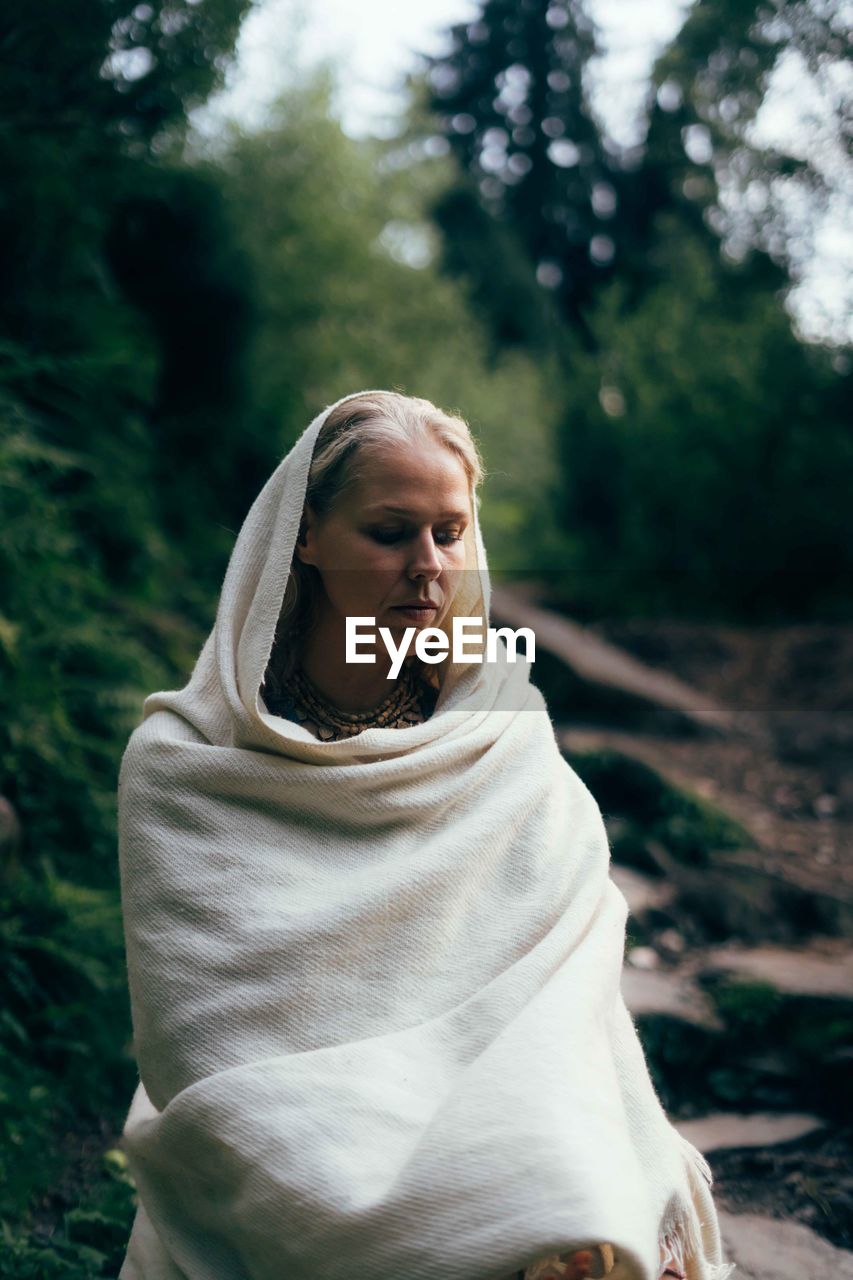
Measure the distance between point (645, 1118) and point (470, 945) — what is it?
42 centimetres

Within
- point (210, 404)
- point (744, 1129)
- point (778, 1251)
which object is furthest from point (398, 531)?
point (210, 404)

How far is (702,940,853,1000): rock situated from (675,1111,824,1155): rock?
1.64 feet

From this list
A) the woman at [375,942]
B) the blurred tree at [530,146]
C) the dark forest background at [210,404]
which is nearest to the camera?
the woman at [375,942]

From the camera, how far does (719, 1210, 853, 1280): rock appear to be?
282 centimetres

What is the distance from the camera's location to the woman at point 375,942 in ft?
5.61

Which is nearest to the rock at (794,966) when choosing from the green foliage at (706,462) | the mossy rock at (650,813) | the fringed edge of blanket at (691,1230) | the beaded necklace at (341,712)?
the mossy rock at (650,813)

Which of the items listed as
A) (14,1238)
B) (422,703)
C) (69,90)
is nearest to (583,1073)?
(422,703)

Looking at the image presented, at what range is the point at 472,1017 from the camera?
1946mm

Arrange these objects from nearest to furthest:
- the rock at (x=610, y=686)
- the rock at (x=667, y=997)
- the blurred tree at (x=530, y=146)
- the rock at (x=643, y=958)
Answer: the rock at (x=667, y=997)
the rock at (x=643, y=958)
the rock at (x=610, y=686)
the blurred tree at (x=530, y=146)

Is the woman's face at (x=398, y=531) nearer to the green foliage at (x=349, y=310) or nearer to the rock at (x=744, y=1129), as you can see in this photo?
the rock at (x=744, y=1129)

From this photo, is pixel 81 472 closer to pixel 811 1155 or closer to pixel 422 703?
pixel 422 703

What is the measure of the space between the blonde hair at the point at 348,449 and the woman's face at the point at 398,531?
2cm

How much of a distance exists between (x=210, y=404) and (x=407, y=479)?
642 cm

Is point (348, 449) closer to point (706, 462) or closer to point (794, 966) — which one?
point (794, 966)
